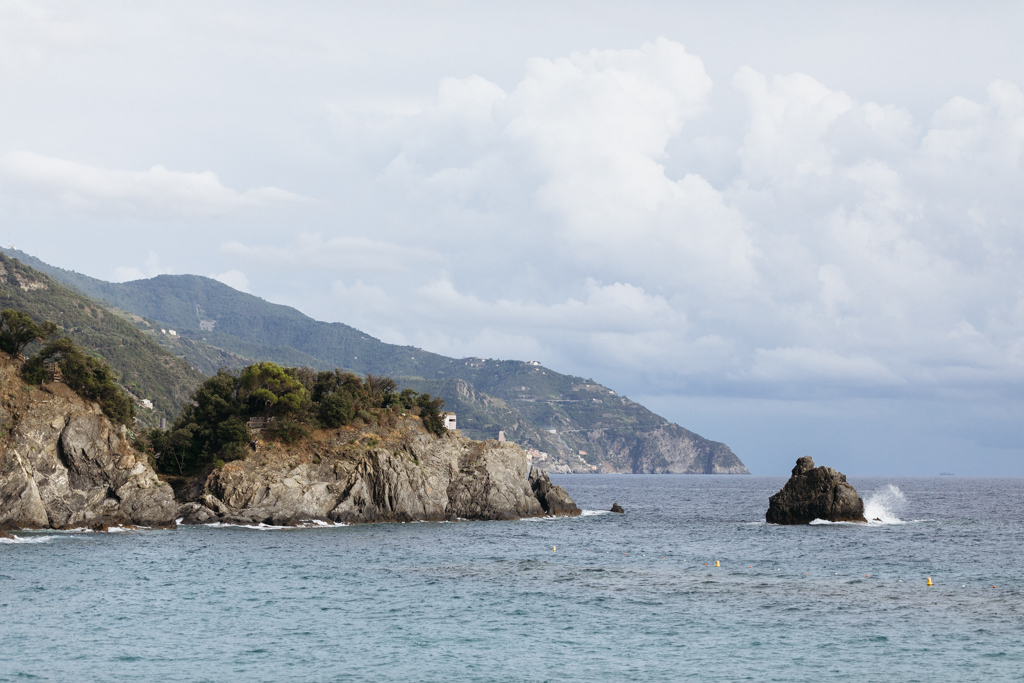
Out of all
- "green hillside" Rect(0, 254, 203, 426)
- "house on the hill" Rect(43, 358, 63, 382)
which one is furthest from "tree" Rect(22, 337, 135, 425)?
"green hillside" Rect(0, 254, 203, 426)

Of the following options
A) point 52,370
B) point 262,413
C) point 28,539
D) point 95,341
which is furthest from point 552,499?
point 95,341

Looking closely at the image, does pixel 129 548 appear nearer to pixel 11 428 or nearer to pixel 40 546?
pixel 40 546

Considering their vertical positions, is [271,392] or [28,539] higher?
[271,392]

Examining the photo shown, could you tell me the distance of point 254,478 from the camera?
87750 millimetres

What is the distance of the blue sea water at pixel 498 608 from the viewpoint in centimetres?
3262

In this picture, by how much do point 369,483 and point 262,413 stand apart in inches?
650

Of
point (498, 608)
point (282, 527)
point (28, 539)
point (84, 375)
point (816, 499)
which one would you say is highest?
point (84, 375)

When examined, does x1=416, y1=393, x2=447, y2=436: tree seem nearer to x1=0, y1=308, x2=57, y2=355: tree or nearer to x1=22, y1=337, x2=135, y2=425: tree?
x1=22, y1=337, x2=135, y2=425: tree

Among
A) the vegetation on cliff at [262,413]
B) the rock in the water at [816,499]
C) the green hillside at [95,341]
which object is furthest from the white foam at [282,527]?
the green hillside at [95,341]

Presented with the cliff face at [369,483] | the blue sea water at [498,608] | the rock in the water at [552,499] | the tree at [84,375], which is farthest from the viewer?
the rock in the water at [552,499]

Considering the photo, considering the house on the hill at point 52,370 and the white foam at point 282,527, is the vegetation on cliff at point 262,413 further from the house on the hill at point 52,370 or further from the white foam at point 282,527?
the house on the hill at point 52,370

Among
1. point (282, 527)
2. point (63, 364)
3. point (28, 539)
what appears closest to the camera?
point (28, 539)

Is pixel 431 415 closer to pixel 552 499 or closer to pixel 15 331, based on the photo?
pixel 552 499

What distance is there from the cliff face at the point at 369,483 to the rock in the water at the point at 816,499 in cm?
2937
